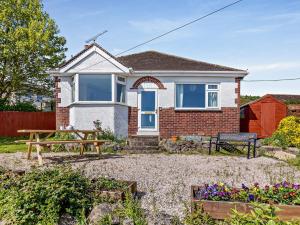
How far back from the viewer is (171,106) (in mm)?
16031

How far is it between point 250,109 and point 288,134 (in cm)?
306

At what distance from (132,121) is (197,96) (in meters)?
3.52

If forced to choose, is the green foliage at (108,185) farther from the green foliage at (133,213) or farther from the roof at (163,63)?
the roof at (163,63)

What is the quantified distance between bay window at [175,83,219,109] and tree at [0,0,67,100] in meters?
13.1

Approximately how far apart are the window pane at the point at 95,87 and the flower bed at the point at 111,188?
382 inches

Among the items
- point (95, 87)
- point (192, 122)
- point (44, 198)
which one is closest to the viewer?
point (44, 198)

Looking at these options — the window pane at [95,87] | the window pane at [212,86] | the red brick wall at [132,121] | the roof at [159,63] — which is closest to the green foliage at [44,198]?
the window pane at [95,87]

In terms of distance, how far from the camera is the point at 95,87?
1535 cm

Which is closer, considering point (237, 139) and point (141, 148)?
point (237, 139)

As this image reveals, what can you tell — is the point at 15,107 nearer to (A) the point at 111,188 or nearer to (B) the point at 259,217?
(A) the point at 111,188

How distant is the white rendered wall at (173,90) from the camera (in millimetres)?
16047

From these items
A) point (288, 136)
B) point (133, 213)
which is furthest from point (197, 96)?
point (133, 213)

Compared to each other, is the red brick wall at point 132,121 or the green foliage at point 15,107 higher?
the green foliage at point 15,107

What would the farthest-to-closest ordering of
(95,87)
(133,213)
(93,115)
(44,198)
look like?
(95,87), (93,115), (44,198), (133,213)
